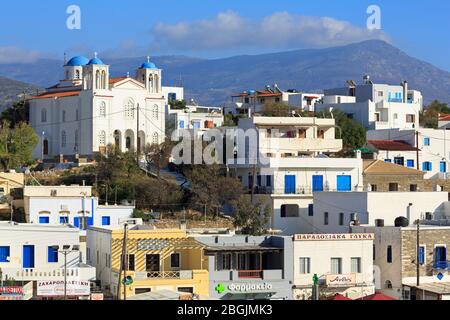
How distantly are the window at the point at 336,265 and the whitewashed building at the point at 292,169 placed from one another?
8.92 m

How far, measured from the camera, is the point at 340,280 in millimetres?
30484

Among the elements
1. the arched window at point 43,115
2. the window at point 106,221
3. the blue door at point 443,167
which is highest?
the arched window at point 43,115

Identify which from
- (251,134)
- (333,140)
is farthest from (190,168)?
(333,140)

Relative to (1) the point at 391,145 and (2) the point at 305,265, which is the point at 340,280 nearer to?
(2) the point at 305,265

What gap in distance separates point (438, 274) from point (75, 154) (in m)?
28.6

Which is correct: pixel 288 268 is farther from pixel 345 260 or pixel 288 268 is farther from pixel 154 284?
pixel 154 284

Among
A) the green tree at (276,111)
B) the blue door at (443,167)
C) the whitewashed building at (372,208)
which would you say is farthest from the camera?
the green tree at (276,111)

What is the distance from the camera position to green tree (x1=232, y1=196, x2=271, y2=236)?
37062 millimetres

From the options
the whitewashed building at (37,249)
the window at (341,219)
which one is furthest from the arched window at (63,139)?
the whitewashed building at (37,249)

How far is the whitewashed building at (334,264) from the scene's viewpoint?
30.1 metres

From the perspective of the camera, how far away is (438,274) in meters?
31.2

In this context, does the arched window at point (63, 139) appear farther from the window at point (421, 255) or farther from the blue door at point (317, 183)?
the window at point (421, 255)

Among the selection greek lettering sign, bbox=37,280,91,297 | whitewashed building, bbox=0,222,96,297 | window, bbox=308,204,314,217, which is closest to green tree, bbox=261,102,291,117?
window, bbox=308,204,314,217

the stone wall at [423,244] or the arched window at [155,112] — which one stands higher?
the arched window at [155,112]
